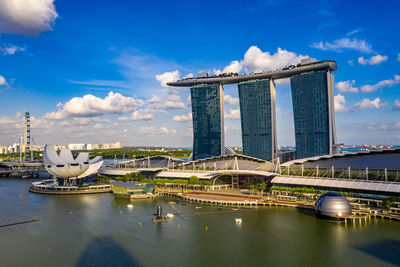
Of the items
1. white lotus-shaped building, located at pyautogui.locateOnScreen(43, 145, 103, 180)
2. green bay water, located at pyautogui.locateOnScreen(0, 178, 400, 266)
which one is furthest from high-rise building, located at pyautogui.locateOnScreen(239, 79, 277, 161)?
green bay water, located at pyautogui.locateOnScreen(0, 178, 400, 266)

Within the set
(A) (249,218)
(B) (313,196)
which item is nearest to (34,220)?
(A) (249,218)

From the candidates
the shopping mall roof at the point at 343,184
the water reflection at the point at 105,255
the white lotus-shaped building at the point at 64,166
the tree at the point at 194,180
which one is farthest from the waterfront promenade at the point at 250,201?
the water reflection at the point at 105,255

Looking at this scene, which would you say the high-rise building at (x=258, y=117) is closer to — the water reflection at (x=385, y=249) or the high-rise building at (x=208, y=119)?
the high-rise building at (x=208, y=119)

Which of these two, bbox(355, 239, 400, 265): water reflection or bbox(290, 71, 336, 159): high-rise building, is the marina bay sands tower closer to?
bbox(290, 71, 336, 159): high-rise building

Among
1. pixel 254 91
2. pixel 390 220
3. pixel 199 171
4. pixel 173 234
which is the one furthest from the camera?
pixel 254 91

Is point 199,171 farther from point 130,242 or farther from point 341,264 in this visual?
point 341,264

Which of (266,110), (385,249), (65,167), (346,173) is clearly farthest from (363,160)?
(65,167)
